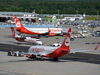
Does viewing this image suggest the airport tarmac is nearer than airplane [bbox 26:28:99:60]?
Yes

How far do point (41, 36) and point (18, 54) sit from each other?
56.2 metres

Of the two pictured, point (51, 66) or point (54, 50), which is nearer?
point (51, 66)

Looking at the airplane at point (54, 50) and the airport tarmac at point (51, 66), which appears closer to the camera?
the airport tarmac at point (51, 66)

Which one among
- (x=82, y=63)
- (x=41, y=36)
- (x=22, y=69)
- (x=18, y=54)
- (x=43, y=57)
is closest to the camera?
(x=22, y=69)

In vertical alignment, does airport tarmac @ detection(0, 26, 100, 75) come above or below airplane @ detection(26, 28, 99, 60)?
below

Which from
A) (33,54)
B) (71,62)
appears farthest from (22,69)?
(71,62)

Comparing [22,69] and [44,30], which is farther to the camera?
[44,30]

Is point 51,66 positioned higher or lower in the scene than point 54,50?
lower

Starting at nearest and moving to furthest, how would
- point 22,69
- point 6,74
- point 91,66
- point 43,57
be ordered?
point 6,74
point 22,69
point 91,66
point 43,57

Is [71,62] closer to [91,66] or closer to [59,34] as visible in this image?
[91,66]

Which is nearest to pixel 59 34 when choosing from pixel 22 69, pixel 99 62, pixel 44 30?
pixel 44 30

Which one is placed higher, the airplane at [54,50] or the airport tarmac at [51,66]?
the airplane at [54,50]

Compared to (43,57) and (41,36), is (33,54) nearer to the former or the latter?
(43,57)

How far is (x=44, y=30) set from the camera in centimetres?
12512
